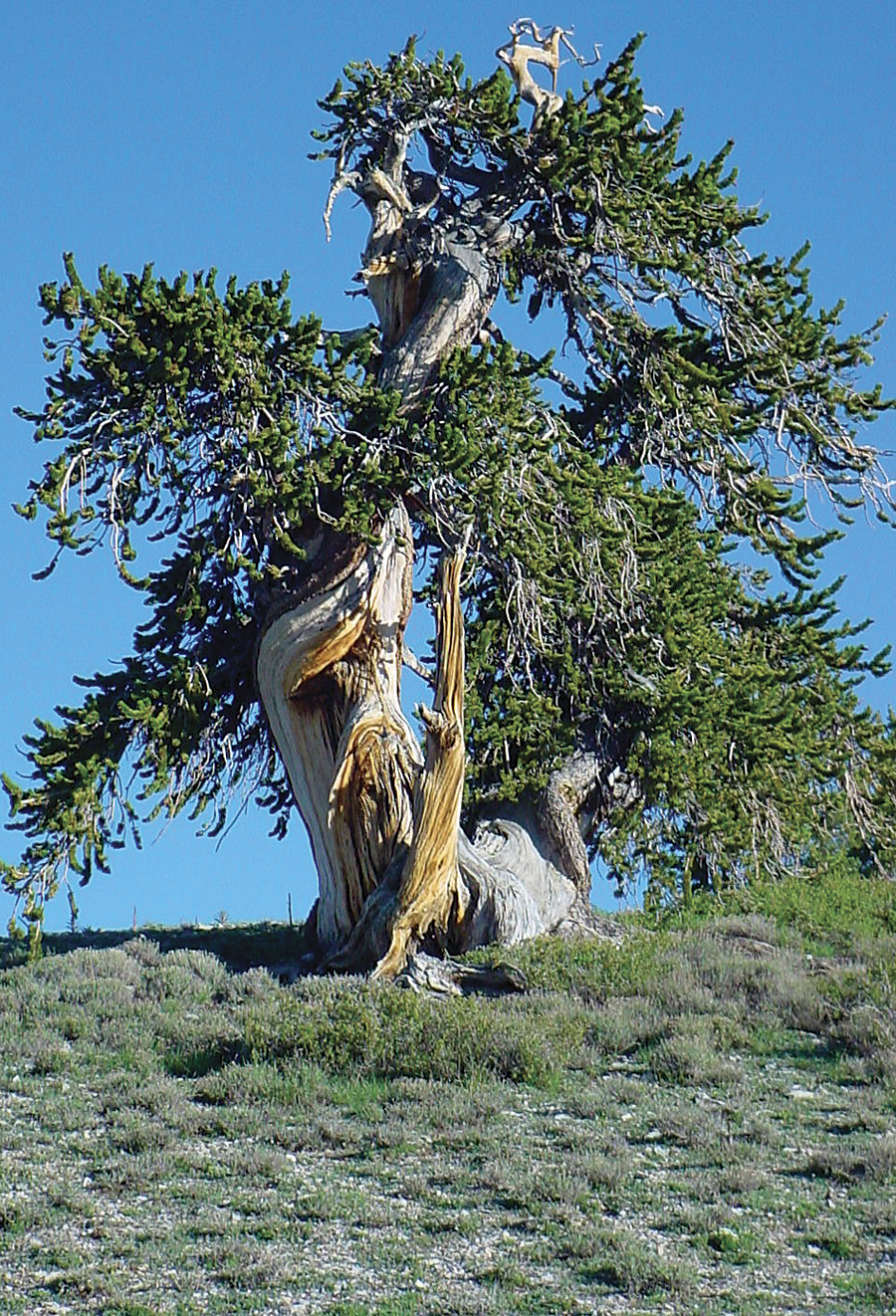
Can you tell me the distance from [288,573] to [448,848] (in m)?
3.34

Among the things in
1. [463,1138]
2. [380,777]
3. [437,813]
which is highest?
[380,777]

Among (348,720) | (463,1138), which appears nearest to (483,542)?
(348,720)

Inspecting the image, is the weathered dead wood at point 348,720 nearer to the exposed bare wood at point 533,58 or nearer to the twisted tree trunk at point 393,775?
the twisted tree trunk at point 393,775

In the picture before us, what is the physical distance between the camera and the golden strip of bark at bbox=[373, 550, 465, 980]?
637 inches

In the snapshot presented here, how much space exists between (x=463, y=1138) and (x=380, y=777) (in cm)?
646

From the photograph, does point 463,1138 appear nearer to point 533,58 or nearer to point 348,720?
point 348,720

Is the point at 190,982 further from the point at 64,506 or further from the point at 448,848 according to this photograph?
the point at 64,506

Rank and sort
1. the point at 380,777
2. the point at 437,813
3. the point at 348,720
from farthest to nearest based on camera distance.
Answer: the point at 348,720 → the point at 380,777 → the point at 437,813

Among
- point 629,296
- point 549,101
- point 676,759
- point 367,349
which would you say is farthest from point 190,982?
point 549,101

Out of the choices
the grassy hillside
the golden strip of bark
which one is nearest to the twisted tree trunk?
the golden strip of bark

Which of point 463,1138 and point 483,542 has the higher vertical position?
point 483,542

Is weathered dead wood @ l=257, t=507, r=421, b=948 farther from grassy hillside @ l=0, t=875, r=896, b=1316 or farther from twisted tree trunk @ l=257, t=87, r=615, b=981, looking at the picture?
grassy hillside @ l=0, t=875, r=896, b=1316

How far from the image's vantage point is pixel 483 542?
18000 millimetres

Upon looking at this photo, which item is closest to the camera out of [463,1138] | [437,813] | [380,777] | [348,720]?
[463,1138]
